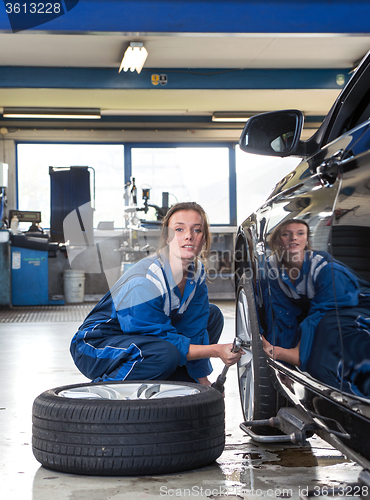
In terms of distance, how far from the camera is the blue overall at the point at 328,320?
2.80 feet

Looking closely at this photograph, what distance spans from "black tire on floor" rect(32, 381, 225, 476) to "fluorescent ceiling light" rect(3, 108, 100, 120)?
24.3ft

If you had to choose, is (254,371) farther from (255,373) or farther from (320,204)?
(320,204)

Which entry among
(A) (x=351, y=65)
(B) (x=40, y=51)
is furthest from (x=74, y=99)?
(A) (x=351, y=65)

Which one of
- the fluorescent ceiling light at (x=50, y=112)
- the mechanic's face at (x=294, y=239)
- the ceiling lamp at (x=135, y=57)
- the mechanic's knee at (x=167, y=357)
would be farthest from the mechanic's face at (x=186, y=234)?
the fluorescent ceiling light at (x=50, y=112)

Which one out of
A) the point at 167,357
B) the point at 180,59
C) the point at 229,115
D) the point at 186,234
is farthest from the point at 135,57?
the point at 167,357

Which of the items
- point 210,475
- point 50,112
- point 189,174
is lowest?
point 210,475

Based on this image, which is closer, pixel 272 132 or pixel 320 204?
pixel 320 204

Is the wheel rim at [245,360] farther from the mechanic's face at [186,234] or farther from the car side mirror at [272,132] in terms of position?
the car side mirror at [272,132]

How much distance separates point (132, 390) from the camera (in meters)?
1.72

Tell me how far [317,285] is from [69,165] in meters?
8.68

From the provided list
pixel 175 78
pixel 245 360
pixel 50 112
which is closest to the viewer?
pixel 245 360

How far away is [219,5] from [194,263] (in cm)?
283

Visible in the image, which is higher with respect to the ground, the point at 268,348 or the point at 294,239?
the point at 294,239

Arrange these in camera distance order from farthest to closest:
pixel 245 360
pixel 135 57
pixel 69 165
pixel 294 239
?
pixel 69 165, pixel 135 57, pixel 245 360, pixel 294 239
